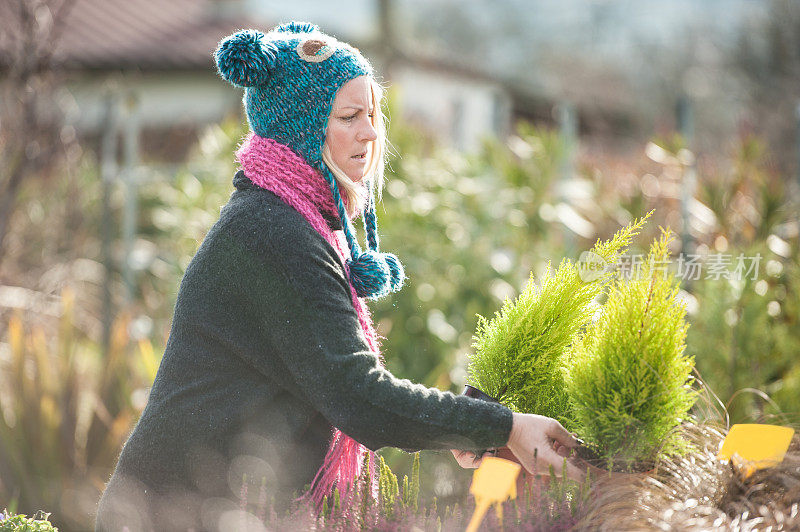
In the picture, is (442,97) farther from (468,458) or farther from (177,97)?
(468,458)

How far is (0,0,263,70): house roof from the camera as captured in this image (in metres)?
11.9

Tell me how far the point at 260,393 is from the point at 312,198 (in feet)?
1.24

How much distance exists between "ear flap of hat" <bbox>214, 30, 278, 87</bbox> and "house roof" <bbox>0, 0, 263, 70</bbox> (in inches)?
391

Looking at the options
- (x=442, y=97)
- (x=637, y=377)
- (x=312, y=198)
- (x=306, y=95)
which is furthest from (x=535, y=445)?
(x=442, y=97)

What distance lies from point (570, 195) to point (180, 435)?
11.9 feet

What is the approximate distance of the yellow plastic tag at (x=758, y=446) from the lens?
1.39 meters

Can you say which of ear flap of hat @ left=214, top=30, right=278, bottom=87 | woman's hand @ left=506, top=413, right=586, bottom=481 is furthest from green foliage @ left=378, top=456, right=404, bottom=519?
ear flap of hat @ left=214, top=30, right=278, bottom=87

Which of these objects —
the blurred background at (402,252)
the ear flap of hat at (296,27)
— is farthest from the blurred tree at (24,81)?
the ear flap of hat at (296,27)

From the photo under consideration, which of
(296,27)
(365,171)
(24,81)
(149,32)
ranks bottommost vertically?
(365,171)

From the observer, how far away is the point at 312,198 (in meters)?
1.53

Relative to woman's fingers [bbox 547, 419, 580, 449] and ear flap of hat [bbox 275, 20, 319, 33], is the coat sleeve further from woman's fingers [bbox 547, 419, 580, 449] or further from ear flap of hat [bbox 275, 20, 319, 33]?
ear flap of hat [bbox 275, 20, 319, 33]

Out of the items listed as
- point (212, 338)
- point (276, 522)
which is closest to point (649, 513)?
point (276, 522)

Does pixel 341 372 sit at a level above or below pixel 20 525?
above

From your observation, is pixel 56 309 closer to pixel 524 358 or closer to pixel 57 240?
pixel 57 240
